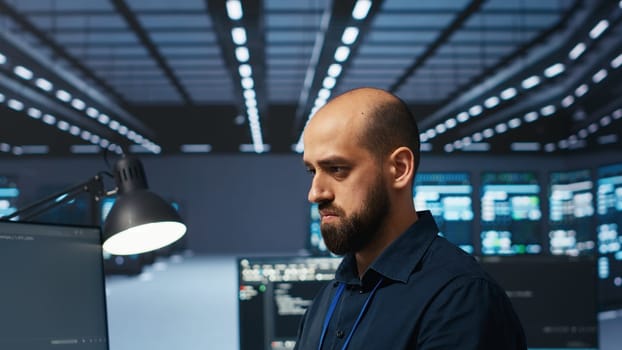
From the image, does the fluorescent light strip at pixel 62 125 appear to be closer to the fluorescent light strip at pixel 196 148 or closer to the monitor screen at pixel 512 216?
the fluorescent light strip at pixel 196 148

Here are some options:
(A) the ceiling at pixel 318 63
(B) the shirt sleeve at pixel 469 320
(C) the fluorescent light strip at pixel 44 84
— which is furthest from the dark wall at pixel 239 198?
(B) the shirt sleeve at pixel 469 320

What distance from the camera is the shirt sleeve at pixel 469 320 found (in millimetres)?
1054

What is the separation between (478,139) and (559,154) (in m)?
1.45

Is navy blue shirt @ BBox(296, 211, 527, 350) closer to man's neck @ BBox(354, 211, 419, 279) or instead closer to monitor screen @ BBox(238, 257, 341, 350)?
man's neck @ BBox(354, 211, 419, 279)

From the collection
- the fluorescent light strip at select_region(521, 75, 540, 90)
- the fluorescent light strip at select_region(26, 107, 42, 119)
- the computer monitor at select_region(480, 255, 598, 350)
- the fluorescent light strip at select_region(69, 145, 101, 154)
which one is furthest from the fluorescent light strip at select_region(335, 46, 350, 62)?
the fluorescent light strip at select_region(69, 145, 101, 154)

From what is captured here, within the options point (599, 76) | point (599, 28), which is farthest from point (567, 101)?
point (599, 28)

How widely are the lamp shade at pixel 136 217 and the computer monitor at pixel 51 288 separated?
0.07 metres

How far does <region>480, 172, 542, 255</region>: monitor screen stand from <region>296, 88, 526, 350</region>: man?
21.8 ft

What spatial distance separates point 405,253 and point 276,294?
134 centimetres

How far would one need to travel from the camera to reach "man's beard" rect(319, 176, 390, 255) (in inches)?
49.0

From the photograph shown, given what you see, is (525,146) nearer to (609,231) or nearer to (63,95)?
(609,231)

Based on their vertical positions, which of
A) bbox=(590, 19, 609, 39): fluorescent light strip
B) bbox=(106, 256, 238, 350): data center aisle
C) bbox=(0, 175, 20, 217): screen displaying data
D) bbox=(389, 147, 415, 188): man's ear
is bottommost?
bbox=(106, 256, 238, 350): data center aisle

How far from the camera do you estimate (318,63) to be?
22.3 ft

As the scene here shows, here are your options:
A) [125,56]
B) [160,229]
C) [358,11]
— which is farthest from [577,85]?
[160,229]
